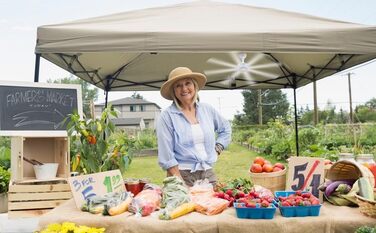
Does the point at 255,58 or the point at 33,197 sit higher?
the point at 255,58

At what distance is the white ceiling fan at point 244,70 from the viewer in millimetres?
5162

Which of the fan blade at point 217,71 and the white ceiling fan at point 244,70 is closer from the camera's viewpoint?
the white ceiling fan at point 244,70

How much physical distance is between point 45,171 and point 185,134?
44.8 inches

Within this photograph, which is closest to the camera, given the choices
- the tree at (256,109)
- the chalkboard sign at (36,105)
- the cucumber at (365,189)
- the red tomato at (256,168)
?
the cucumber at (365,189)

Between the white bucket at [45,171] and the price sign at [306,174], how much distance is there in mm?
1776

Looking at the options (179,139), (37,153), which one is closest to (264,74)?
(179,139)

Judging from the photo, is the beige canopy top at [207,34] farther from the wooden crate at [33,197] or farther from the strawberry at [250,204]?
the strawberry at [250,204]

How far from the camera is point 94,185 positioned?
7.08 feet

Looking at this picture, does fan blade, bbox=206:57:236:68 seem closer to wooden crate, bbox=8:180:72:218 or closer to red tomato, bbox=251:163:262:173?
red tomato, bbox=251:163:262:173

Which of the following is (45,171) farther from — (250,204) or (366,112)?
(366,112)

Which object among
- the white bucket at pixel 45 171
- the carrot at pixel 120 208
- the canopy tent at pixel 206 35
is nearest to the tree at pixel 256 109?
the canopy tent at pixel 206 35

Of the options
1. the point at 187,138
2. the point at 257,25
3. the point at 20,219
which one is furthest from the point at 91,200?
the point at 257,25

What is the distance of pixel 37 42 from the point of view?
296 cm

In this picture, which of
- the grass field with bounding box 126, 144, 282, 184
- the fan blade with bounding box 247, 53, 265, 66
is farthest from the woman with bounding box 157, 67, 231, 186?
the grass field with bounding box 126, 144, 282, 184
